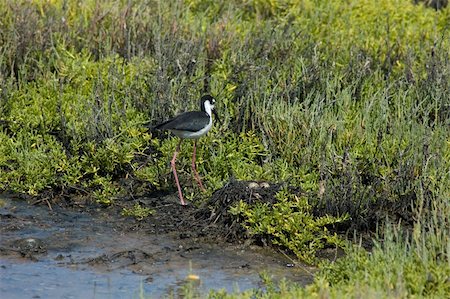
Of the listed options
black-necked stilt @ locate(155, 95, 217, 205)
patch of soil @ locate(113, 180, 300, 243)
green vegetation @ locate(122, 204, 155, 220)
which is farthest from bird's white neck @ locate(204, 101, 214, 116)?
green vegetation @ locate(122, 204, 155, 220)

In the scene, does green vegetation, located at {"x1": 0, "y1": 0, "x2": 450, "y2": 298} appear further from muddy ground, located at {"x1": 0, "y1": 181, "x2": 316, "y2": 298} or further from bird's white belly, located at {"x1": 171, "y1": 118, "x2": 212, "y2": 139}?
bird's white belly, located at {"x1": 171, "y1": 118, "x2": 212, "y2": 139}

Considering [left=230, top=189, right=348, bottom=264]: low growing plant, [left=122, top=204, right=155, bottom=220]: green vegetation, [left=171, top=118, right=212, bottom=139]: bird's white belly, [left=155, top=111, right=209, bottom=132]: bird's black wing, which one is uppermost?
[left=155, top=111, right=209, bottom=132]: bird's black wing

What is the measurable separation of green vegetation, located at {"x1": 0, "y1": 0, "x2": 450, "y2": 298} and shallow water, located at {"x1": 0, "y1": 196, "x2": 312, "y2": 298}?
11.3 inches

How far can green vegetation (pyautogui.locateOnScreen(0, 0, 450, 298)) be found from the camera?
24.8 ft

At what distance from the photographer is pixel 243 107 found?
8.84 metres

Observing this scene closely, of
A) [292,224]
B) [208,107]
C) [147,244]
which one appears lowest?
[147,244]

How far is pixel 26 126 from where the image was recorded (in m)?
8.60

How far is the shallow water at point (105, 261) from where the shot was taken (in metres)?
6.38

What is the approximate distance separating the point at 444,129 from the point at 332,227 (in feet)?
4.74

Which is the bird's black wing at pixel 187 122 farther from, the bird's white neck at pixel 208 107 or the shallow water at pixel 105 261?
the shallow water at pixel 105 261

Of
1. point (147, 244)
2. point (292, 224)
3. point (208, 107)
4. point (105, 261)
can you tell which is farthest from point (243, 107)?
point (105, 261)

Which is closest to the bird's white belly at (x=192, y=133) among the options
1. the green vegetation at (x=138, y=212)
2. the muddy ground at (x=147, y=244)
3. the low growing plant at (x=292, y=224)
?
the muddy ground at (x=147, y=244)

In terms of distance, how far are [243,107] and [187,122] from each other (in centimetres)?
A: 99

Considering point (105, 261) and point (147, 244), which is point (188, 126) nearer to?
point (147, 244)
